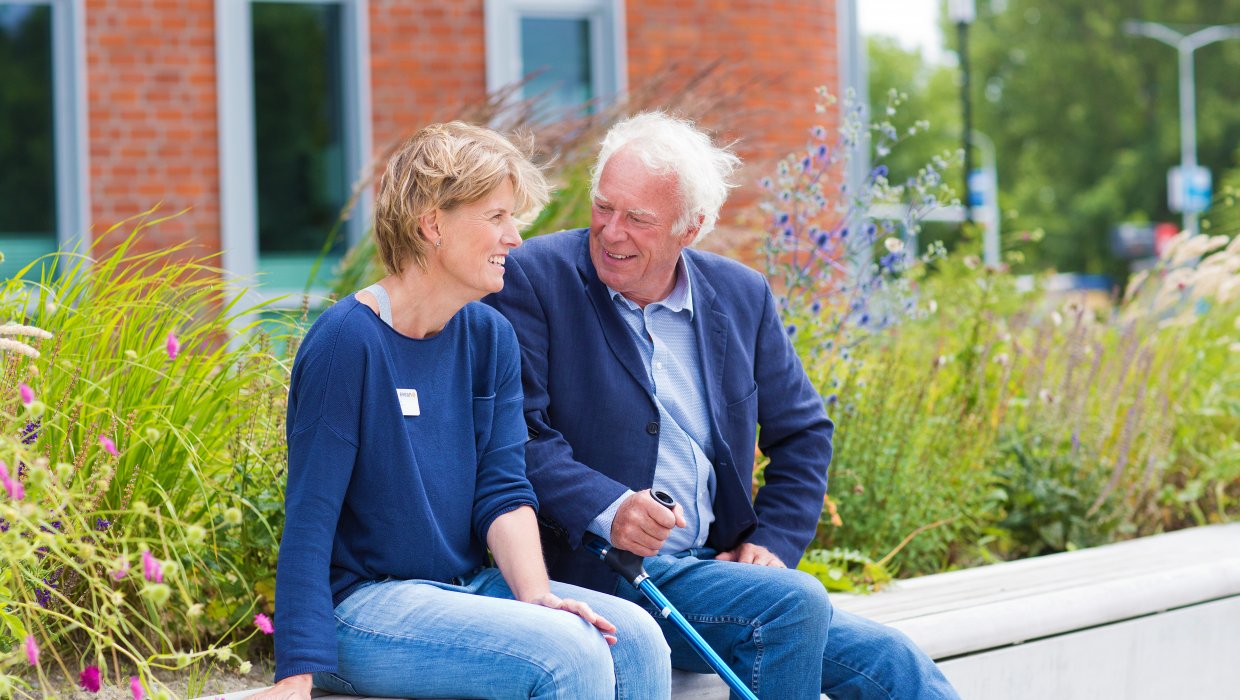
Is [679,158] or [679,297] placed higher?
[679,158]

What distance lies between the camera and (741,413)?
10.1 feet

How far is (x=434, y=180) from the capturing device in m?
2.52

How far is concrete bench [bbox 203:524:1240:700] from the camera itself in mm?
3181

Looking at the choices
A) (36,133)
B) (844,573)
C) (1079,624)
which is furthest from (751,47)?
(1079,624)

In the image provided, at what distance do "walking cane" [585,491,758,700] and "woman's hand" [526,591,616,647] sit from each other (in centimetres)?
26

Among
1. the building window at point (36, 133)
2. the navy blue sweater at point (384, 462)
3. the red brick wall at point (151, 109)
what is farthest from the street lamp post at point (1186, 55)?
the navy blue sweater at point (384, 462)

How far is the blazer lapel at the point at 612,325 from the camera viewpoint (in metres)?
2.96

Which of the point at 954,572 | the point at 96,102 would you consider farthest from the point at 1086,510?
the point at 96,102

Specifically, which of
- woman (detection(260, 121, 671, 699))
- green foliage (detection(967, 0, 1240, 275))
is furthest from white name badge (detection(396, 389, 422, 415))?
green foliage (detection(967, 0, 1240, 275))

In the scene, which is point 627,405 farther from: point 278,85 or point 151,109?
point 278,85

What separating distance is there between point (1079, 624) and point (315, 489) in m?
1.94

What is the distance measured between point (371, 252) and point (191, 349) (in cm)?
143

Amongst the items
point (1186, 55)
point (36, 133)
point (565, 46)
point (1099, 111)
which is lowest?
point (36, 133)

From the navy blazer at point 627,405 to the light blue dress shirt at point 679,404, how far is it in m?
0.03
